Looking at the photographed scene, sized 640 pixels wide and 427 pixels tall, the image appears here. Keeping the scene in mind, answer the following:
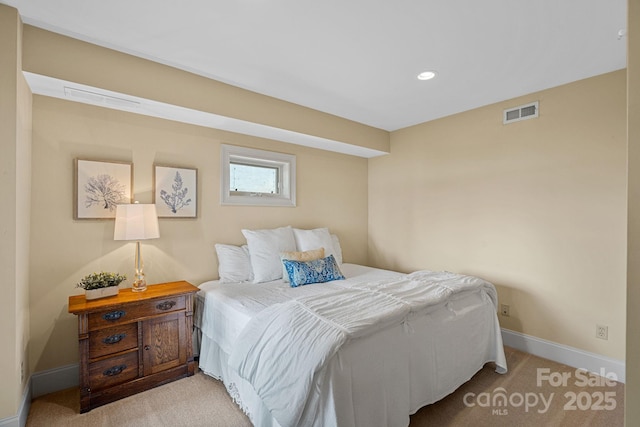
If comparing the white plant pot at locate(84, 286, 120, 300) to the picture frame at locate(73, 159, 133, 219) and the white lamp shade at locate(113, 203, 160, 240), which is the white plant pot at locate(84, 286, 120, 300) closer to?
the white lamp shade at locate(113, 203, 160, 240)

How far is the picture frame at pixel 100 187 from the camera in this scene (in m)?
2.29

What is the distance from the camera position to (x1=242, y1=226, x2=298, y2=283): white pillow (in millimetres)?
2879

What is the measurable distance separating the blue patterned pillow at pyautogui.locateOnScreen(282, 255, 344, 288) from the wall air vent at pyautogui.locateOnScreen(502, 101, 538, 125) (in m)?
2.32

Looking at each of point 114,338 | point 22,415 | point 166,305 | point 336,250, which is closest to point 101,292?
point 114,338

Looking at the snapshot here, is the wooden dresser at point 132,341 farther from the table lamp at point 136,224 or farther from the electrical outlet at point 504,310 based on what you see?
the electrical outlet at point 504,310

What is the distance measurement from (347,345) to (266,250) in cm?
163

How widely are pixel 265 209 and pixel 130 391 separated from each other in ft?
6.54

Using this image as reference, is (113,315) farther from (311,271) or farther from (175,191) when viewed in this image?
(311,271)

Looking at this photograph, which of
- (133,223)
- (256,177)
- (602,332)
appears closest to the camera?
(133,223)

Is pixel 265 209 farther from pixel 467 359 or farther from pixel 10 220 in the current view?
pixel 467 359

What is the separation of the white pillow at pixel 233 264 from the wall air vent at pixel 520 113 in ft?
9.85

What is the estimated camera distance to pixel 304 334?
5.23ft

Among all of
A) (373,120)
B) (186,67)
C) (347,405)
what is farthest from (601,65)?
(186,67)

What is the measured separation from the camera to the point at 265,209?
11.2 ft
